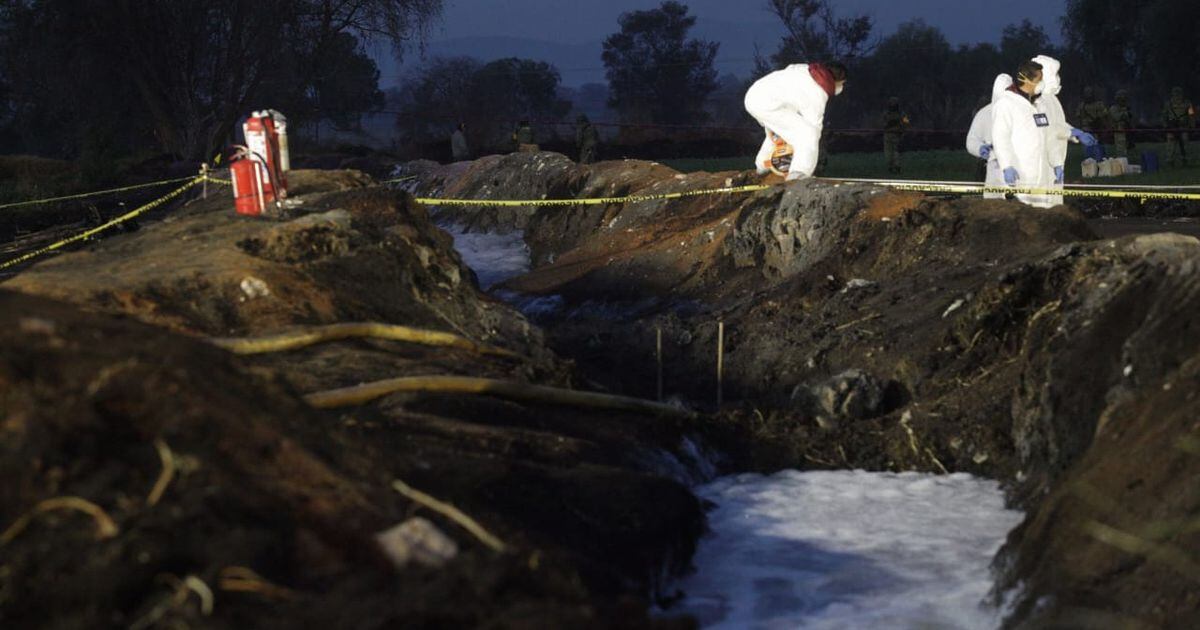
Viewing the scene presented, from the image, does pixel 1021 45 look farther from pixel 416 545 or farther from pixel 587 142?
pixel 416 545

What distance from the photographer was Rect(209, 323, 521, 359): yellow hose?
8586 millimetres

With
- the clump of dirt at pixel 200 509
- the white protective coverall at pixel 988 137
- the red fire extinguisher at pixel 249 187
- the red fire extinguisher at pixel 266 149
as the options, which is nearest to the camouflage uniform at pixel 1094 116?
the white protective coverall at pixel 988 137

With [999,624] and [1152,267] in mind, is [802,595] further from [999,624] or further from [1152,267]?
[1152,267]

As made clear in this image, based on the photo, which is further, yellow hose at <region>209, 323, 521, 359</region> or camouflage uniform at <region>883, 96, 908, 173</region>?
camouflage uniform at <region>883, 96, 908, 173</region>

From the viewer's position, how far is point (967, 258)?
13.0 m

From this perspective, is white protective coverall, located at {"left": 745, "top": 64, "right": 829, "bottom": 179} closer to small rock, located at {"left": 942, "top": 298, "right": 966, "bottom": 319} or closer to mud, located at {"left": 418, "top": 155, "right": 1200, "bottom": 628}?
mud, located at {"left": 418, "top": 155, "right": 1200, "bottom": 628}

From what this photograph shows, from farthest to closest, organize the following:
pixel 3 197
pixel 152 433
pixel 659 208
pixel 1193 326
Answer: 1. pixel 3 197
2. pixel 659 208
3. pixel 1193 326
4. pixel 152 433

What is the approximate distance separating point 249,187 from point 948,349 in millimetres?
5323

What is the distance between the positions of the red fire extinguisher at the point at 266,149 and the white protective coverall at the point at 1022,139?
5927mm

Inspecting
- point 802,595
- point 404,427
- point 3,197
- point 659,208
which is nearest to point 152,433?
point 404,427

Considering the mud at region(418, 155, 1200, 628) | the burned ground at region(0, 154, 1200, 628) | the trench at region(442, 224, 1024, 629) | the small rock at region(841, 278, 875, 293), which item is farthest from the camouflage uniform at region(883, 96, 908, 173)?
the trench at region(442, 224, 1024, 629)

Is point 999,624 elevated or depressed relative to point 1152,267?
depressed

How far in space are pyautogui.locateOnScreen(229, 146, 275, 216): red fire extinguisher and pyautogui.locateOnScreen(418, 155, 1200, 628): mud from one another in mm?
2879

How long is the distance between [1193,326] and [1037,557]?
4.52ft
